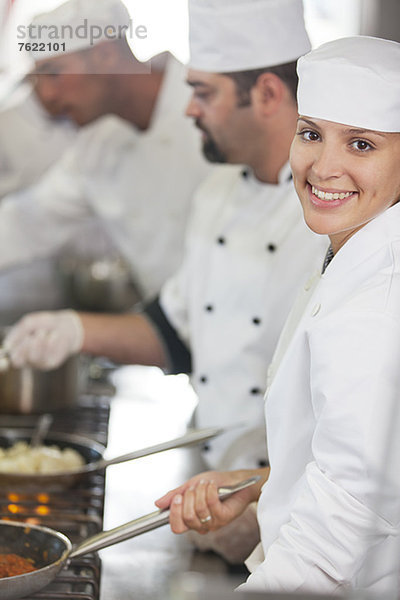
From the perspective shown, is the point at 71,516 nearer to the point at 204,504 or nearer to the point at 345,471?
the point at 204,504

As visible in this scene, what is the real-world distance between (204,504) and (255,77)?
802 millimetres

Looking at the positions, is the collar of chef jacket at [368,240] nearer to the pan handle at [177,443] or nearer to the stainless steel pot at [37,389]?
the pan handle at [177,443]

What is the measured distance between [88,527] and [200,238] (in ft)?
2.44

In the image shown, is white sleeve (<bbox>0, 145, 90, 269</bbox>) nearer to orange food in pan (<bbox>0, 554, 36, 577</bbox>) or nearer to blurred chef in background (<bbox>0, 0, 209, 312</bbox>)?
blurred chef in background (<bbox>0, 0, 209, 312</bbox>)

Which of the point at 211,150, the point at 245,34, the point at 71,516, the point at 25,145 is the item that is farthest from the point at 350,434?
the point at 25,145

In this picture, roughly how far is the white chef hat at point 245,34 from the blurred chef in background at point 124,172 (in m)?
1.04

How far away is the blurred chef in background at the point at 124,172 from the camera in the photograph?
107 inches

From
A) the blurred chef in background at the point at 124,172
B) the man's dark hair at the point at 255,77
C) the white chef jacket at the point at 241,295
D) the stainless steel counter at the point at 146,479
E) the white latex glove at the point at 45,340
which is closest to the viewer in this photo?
the stainless steel counter at the point at 146,479

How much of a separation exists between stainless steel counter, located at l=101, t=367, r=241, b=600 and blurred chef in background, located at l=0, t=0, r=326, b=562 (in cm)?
8

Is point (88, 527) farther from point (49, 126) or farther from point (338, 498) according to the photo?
point (49, 126)

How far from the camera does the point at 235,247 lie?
183 centimetres

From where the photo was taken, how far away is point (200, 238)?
1.94 metres

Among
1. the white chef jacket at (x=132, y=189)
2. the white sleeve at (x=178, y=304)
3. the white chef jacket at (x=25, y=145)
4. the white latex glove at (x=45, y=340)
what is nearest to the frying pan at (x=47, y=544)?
the white latex glove at (x=45, y=340)

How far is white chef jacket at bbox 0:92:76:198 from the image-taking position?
→ 3.45 metres
